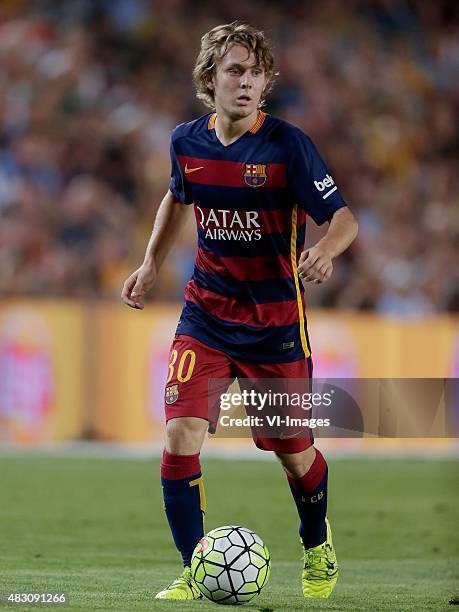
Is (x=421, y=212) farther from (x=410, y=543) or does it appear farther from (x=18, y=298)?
(x=410, y=543)

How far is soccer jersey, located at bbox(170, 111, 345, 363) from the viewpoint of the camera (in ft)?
17.9

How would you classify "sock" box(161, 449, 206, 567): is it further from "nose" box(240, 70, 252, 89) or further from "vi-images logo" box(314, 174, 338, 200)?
"nose" box(240, 70, 252, 89)

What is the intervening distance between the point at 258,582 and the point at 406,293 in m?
10.7

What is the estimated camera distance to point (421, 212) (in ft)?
54.5

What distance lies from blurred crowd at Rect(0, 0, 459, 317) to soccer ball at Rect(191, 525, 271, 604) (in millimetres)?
8923

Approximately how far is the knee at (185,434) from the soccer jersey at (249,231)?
369 mm

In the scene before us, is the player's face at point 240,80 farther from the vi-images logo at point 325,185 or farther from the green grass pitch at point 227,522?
the green grass pitch at point 227,522

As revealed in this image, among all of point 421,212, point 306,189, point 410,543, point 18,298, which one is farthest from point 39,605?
point 421,212

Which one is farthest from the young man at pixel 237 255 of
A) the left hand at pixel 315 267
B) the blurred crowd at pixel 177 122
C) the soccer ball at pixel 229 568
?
the blurred crowd at pixel 177 122

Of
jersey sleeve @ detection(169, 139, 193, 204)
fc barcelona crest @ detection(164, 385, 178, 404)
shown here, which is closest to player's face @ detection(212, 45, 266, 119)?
jersey sleeve @ detection(169, 139, 193, 204)

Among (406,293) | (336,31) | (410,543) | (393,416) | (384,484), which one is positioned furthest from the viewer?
(336,31)

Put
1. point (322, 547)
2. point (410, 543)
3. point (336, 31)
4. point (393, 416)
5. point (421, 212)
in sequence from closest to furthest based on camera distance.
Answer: point (393, 416), point (322, 547), point (410, 543), point (421, 212), point (336, 31)

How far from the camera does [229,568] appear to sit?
509 centimetres

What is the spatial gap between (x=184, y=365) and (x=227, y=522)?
138 inches
